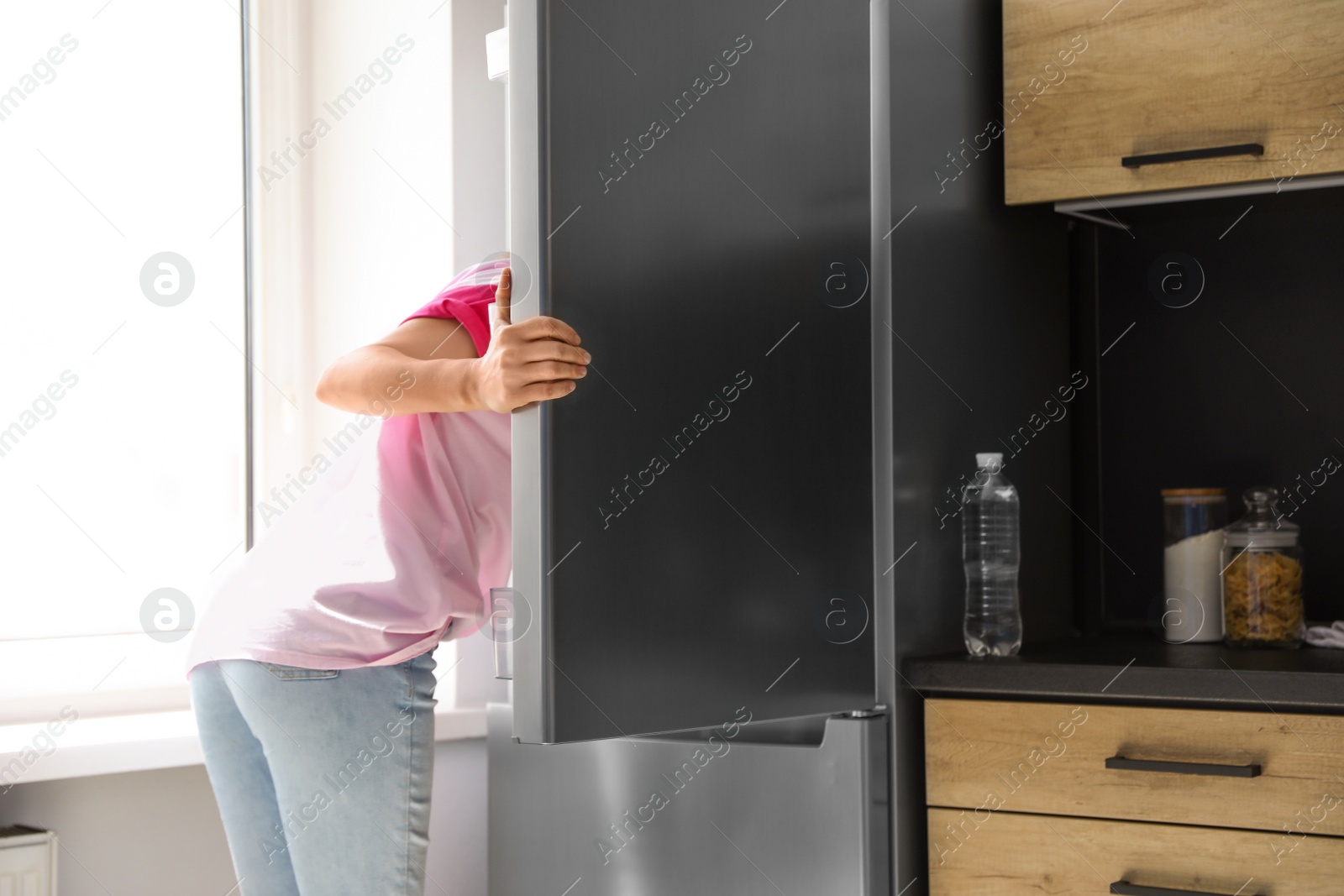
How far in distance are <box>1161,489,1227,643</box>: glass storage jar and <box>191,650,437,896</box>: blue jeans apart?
96cm

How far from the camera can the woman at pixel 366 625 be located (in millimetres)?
1079

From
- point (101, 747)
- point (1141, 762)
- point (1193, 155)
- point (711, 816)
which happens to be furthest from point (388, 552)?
point (1193, 155)

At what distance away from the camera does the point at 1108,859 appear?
1158 millimetres

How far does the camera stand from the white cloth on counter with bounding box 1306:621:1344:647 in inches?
53.9

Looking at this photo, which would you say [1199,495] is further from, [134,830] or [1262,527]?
[134,830]

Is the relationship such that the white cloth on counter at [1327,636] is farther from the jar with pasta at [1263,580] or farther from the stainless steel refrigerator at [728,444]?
the stainless steel refrigerator at [728,444]

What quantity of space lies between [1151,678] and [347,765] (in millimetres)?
779

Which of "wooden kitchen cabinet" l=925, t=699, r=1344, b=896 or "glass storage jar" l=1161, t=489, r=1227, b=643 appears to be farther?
"glass storage jar" l=1161, t=489, r=1227, b=643

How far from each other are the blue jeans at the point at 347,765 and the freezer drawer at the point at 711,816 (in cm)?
28

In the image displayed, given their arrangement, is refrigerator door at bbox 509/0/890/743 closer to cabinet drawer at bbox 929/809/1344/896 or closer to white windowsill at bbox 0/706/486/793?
cabinet drawer at bbox 929/809/1344/896

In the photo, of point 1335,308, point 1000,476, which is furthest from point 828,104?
point 1335,308

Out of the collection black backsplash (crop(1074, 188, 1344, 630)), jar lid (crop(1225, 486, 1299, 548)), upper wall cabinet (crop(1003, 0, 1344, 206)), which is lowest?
jar lid (crop(1225, 486, 1299, 548))

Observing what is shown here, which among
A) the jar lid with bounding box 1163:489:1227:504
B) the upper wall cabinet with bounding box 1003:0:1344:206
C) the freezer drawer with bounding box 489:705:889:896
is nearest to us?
the freezer drawer with bounding box 489:705:889:896

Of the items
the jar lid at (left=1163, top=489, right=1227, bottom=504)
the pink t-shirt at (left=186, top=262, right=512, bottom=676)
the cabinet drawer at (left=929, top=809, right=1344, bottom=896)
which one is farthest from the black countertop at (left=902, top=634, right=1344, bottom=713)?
the pink t-shirt at (left=186, top=262, right=512, bottom=676)
